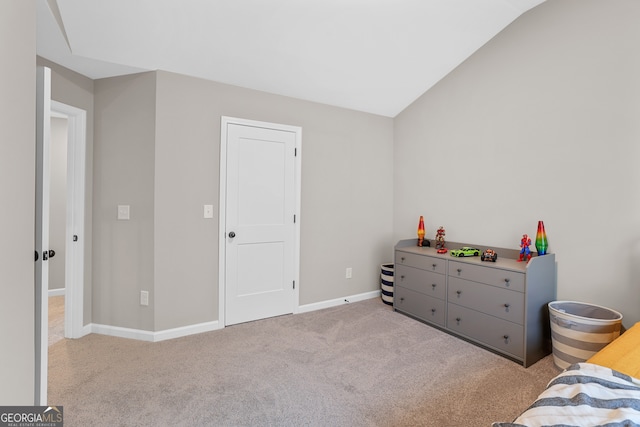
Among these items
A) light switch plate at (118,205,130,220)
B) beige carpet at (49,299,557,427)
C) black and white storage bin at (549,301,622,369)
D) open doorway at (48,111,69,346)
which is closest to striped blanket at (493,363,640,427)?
beige carpet at (49,299,557,427)

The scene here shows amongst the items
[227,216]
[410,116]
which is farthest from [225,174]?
[410,116]

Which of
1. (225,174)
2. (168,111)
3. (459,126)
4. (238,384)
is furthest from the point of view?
(459,126)

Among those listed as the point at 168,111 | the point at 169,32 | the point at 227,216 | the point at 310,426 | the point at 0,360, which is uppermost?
the point at 169,32

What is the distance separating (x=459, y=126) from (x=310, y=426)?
304cm

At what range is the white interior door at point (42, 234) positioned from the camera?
1.44 m

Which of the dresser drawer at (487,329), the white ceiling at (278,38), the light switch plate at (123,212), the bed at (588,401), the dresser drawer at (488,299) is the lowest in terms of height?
the dresser drawer at (487,329)

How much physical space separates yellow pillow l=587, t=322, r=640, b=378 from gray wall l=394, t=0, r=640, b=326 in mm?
1128

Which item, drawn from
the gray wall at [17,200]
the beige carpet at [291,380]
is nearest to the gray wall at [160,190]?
the beige carpet at [291,380]

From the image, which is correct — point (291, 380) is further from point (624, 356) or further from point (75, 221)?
point (75, 221)

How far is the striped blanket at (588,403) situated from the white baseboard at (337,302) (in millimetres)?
2589

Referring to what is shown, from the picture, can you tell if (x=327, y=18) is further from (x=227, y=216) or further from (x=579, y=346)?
(x=579, y=346)

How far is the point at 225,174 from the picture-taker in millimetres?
2934

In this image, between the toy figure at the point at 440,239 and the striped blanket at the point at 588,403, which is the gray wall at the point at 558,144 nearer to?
the toy figure at the point at 440,239

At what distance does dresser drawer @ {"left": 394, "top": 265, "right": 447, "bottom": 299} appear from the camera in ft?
9.67
